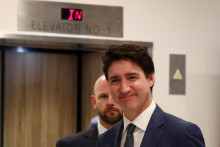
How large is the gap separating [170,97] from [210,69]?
0.49 metres

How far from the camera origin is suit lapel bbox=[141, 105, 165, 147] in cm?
143

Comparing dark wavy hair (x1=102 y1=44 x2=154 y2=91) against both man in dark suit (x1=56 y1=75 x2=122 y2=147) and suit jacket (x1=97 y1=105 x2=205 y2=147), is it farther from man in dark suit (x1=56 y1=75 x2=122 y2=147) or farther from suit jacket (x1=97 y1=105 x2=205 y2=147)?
man in dark suit (x1=56 y1=75 x2=122 y2=147)

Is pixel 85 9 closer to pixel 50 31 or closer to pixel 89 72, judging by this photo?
pixel 50 31

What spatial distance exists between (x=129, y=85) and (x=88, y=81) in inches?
113

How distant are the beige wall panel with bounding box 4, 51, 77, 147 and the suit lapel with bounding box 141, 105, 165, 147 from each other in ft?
9.39

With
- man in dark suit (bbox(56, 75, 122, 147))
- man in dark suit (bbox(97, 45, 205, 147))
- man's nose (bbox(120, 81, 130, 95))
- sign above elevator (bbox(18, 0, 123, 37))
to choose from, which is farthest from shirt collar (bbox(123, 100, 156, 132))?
sign above elevator (bbox(18, 0, 123, 37))

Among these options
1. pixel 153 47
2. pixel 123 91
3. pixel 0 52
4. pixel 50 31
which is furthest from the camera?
pixel 0 52

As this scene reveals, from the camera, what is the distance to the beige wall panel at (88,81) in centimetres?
428

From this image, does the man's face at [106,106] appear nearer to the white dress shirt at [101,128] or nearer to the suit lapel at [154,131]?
the white dress shirt at [101,128]

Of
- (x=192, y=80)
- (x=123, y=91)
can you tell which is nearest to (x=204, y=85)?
(x=192, y=80)

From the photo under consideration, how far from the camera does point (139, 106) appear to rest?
1470 millimetres

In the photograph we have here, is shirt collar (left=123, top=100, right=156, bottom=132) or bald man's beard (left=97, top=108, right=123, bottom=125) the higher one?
shirt collar (left=123, top=100, right=156, bottom=132)

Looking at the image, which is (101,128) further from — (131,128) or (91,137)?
(131,128)

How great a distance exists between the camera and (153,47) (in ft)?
12.2
